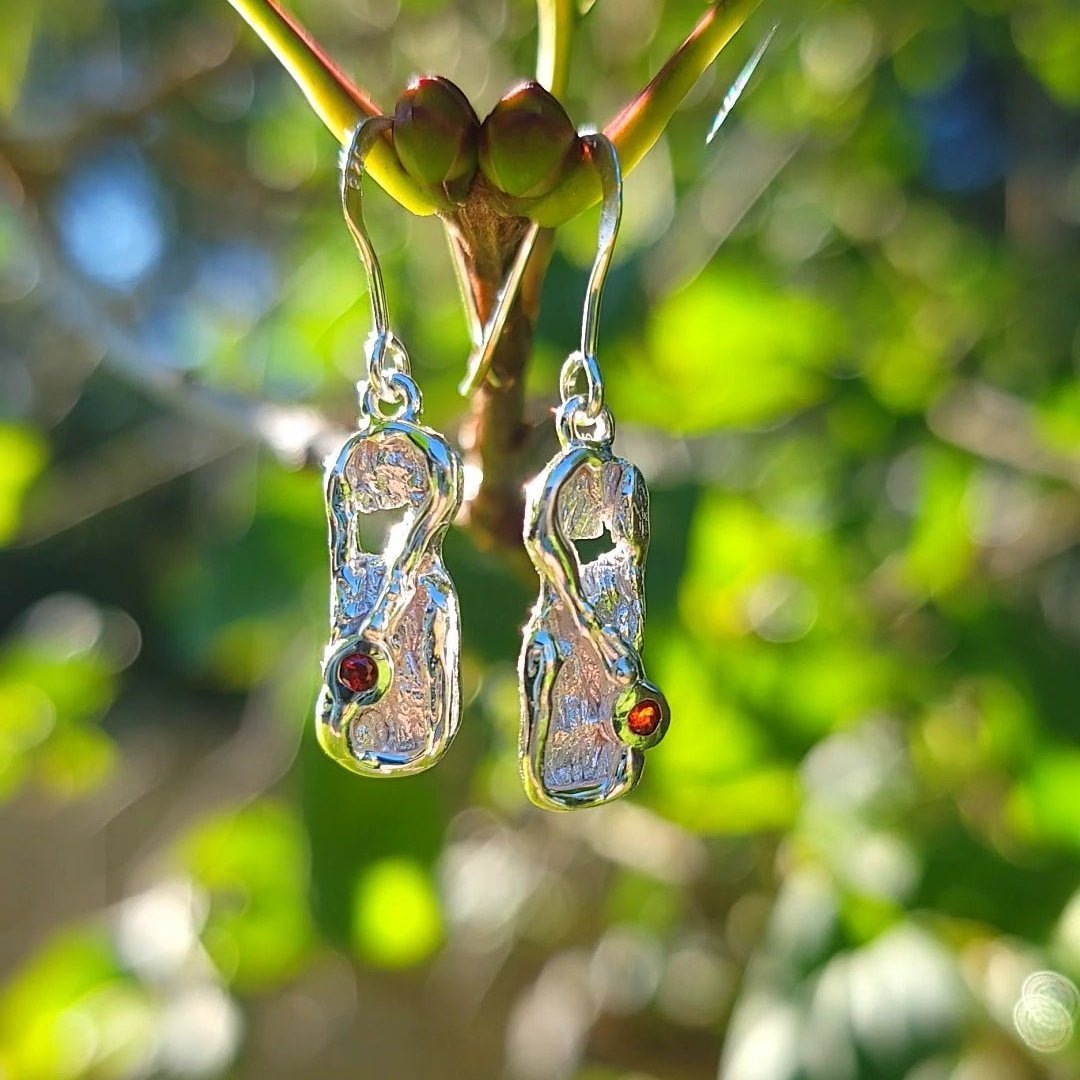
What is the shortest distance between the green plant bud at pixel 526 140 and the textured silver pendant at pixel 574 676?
0.33ft

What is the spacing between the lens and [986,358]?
1427 mm

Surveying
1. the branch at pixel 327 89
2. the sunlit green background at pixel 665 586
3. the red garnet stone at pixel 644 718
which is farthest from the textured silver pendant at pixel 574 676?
the sunlit green background at pixel 665 586

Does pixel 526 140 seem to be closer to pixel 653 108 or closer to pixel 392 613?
pixel 653 108

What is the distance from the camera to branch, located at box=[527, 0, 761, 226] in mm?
403

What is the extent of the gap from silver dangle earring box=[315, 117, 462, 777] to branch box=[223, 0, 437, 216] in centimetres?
2

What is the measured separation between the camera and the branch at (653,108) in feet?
1.32

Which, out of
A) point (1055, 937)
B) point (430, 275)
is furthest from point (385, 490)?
point (430, 275)

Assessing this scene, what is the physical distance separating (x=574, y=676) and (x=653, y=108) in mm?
192

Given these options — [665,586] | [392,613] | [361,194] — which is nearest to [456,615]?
[392,613]

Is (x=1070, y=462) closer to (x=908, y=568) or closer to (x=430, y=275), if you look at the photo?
(x=908, y=568)

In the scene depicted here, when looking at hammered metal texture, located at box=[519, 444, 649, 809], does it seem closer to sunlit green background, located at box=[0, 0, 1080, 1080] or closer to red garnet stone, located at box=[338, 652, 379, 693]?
red garnet stone, located at box=[338, 652, 379, 693]

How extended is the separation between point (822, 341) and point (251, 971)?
0.67 metres

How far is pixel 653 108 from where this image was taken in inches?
16.2

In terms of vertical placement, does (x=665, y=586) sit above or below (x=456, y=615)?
below
